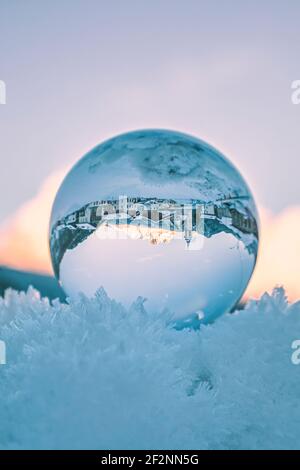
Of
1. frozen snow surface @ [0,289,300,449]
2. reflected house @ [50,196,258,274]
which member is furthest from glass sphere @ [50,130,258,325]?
frozen snow surface @ [0,289,300,449]

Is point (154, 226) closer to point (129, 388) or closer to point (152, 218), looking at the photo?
point (152, 218)

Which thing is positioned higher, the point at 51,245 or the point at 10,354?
the point at 51,245

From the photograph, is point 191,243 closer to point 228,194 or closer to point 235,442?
point 228,194

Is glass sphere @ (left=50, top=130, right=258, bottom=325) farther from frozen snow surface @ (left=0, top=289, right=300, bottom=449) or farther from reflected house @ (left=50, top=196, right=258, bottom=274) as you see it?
frozen snow surface @ (left=0, top=289, right=300, bottom=449)

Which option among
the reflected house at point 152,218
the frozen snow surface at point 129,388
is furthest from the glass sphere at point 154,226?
the frozen snow surface at point 129,388

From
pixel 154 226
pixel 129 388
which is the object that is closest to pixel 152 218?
pixel 154 226

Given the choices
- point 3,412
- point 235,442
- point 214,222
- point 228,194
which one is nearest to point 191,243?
point 214,222
